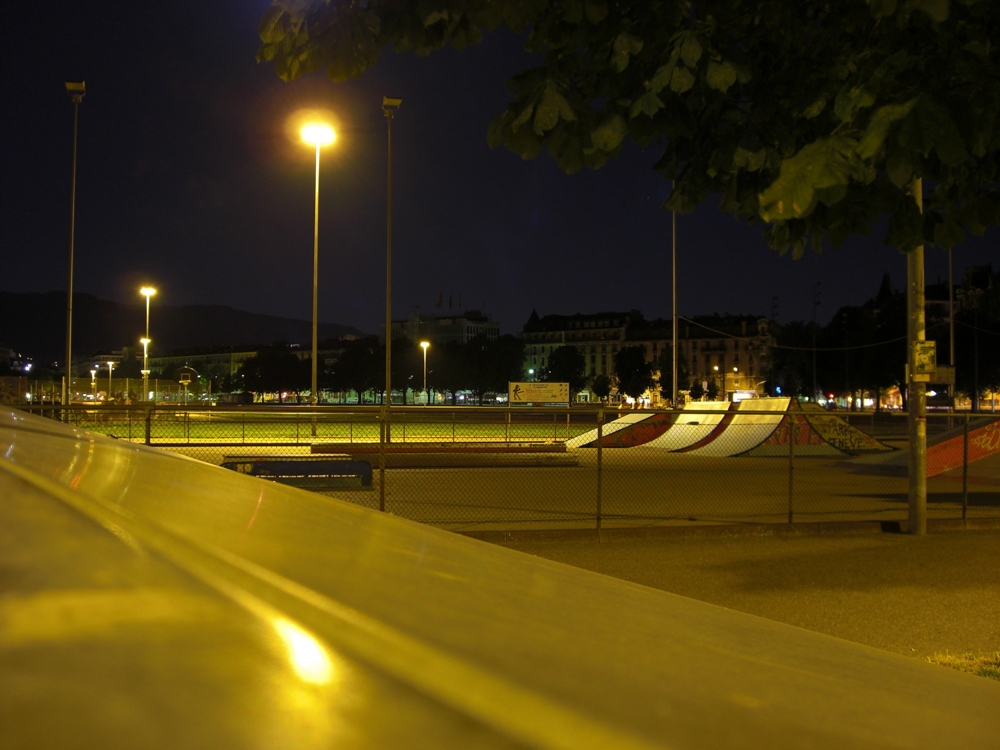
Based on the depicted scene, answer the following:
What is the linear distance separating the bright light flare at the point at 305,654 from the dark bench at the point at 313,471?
499 inches

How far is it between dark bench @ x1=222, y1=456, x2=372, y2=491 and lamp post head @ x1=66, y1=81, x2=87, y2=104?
57.3ft

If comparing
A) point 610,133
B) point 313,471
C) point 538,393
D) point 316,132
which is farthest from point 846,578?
point 316,132

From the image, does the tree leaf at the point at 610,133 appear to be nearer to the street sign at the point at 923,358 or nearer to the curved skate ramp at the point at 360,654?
the curved skate ramp at the point at 360,654

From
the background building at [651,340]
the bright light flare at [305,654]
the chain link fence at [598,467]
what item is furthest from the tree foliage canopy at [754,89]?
the background building at [651,340]

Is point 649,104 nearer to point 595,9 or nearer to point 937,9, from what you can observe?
point 595,9

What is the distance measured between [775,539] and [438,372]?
322 feet

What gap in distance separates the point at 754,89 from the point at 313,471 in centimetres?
1045

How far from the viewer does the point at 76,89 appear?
25406 millimetres

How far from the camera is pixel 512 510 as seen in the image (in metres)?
12.8

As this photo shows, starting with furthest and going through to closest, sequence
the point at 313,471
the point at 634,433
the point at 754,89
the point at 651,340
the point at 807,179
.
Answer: the point at 651,340 < the point at 634,433 < the point at 313,471 < the point at 754,89 < the point at 807,179

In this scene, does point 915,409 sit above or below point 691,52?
below

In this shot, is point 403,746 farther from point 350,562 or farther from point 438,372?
point 438,372

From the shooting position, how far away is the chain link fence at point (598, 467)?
38.2 ft

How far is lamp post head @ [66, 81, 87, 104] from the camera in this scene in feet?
82.6
